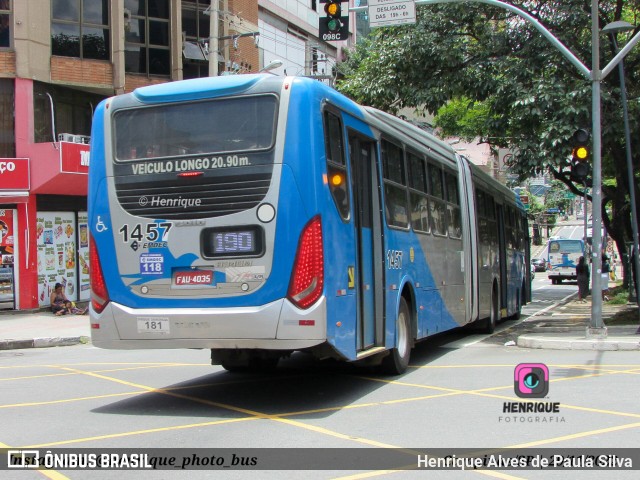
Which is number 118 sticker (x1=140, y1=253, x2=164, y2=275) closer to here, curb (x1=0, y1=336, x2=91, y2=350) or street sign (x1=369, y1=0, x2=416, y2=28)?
street sign (x1=369, y1=0, x2=416, y2=28)

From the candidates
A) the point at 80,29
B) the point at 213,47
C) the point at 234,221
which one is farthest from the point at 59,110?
the point at 234,221

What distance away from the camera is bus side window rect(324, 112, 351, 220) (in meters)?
8.05

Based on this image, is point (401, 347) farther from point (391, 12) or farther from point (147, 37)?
point (147, 37)

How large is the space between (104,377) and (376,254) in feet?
15.3

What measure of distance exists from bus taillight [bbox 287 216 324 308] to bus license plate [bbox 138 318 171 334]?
141 cm

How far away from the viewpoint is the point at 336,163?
8.25m

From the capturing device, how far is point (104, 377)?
1099 cm

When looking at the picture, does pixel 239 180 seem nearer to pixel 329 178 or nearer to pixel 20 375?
A: pixel 329 178

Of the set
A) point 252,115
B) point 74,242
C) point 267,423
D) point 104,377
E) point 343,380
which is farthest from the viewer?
point 74,242

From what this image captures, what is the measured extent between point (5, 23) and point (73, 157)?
14.6ft

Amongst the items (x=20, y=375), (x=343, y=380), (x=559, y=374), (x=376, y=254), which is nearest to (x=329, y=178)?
(x=376, y=254)

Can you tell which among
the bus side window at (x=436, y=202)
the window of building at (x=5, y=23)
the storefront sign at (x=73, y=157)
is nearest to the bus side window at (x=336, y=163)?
the bus side window at (x=436, y=202)

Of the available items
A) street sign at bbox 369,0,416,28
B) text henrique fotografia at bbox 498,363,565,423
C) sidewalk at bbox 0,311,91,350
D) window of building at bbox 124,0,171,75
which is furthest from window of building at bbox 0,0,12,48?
text henrique fotografia at bbox 498,363,565,423

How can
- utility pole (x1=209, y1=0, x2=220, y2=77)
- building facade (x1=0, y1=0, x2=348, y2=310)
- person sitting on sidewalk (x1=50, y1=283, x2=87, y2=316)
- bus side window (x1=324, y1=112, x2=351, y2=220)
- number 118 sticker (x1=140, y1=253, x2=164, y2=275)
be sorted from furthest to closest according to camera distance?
1. building facade (x1=0, y1=0, x2=348, y2=310)
2. person sitting on sidewalk (x1=50, y1=283, x2=87, y2=316)
3. utility pole (x1=209, y1=0, x2=220, y2=77)
4. bus side window (x1=324, y1=112, x2=351, y2=220)
5. number 118 sticker (x1=140, y1=253, x2=164, y2=275)
